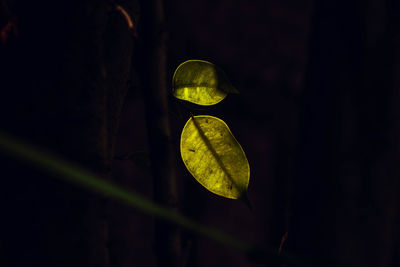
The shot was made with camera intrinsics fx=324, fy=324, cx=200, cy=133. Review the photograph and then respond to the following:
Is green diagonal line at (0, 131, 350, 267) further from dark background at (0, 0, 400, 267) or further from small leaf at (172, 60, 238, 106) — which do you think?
small leaf at (172, 60, 238, 106)

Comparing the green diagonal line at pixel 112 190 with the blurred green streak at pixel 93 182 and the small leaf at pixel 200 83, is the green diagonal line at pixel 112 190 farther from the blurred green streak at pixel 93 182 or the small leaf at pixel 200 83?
the small leaf at pixel 200 83

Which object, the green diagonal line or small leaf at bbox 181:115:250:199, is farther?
small leaf at bbox 181:115:250:199

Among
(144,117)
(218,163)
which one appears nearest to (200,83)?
(218,163)

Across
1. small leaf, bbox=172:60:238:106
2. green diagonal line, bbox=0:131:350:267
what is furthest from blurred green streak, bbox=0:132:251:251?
small leaf, bbox=172:60:238:106

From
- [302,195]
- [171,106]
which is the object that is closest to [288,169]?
[302,195]

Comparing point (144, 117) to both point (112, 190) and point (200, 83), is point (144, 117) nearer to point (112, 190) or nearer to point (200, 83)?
point (200, 83)
